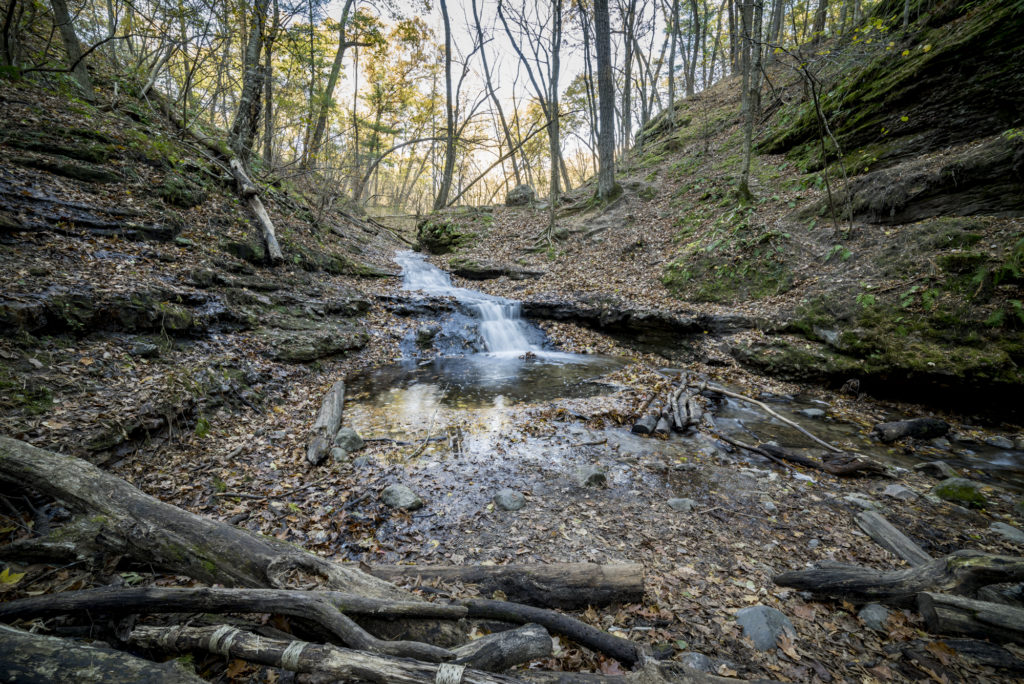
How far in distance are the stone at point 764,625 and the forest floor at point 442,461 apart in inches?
2.5

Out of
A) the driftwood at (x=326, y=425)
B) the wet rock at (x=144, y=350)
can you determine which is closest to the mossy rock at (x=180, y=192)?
the wet rock at (x=144, y=350)

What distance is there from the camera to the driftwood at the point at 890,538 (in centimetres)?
338

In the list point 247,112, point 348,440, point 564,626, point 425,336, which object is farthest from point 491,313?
point 247,112

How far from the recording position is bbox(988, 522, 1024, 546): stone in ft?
12.3

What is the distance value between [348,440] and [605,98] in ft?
61.2

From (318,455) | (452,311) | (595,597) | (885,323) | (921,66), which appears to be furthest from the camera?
(452,311)

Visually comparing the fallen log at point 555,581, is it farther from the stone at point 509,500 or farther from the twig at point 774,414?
the twig at point 774,414

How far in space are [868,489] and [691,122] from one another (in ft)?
86.6

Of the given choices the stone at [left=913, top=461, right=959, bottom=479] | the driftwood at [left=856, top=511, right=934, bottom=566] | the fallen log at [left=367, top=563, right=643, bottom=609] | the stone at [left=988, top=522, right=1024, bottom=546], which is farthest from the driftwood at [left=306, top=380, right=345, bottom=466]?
the stone at [left=913, top=461, right=959, bottom=479]

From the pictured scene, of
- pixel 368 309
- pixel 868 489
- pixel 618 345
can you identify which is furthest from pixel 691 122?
pixel 868 489

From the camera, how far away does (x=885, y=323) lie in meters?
7.45

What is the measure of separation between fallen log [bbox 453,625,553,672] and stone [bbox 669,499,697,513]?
2.51m

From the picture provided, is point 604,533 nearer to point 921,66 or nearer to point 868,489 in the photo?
point 868,489

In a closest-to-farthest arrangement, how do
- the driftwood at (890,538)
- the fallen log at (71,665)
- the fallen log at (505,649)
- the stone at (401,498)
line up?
→ 1. the fallen log at (71,665)
2. the fallen log at (505,649)
3. the driftwood at (890,538)
4. the stone at (401,498)
